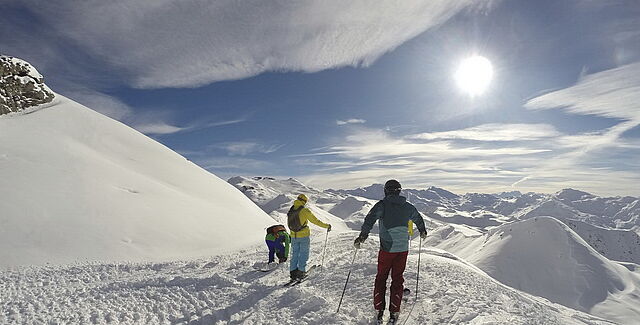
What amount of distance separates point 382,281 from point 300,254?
322cm

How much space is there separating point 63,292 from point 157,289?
93.8 inches

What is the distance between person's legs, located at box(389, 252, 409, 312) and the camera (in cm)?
604

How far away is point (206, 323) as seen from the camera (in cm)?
632

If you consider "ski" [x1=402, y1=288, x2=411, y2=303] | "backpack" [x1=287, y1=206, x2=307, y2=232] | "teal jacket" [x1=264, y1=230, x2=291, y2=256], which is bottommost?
"ski" [x1=402, y1=288, x2=411, y2=303]

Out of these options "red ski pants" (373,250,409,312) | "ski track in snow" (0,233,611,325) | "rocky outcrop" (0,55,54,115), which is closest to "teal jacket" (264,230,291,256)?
"ski track in snow" (0,233,611,325)

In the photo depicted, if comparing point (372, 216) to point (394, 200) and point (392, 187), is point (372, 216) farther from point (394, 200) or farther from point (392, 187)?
point (392, 187)

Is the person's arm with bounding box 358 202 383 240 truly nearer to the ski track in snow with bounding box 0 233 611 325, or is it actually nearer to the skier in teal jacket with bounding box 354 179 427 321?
the skier in teal jacket with bounding box 354 179 427 321

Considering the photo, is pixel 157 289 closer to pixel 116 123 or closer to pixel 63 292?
pixel 63 292

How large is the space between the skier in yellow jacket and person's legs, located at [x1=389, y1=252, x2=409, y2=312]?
298 centimetres

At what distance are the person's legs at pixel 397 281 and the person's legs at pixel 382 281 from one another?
0.12 meters

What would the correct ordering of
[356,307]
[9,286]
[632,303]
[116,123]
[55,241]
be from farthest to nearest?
[632,303], [116,123], [55,241], [9,286], [356,307]

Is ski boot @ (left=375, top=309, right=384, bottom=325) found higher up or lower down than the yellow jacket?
lower down

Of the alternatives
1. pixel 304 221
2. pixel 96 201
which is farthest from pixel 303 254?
pixel 96 201

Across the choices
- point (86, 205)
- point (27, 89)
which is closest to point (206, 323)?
point (86, 205)
